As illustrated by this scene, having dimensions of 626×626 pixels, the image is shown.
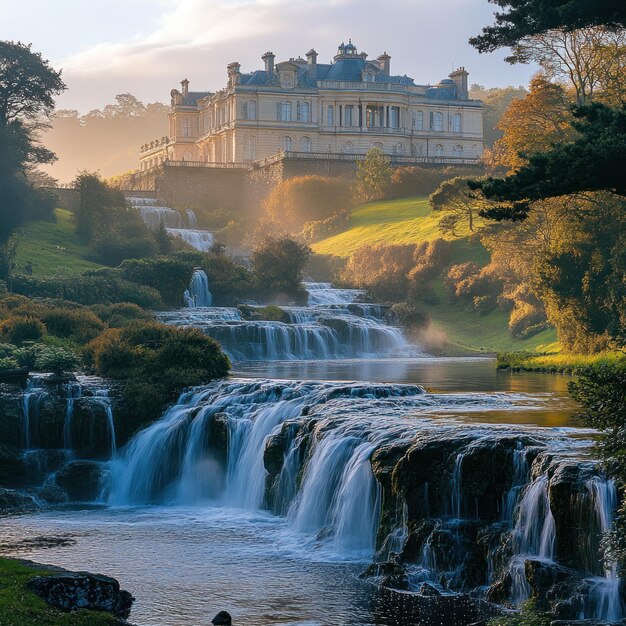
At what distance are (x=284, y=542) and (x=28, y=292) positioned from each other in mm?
36192

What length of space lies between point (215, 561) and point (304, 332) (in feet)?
109

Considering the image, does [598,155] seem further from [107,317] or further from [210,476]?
[107,317]

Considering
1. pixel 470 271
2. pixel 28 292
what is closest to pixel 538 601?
Result: pixel 28 292

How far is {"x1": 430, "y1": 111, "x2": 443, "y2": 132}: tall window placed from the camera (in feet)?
452

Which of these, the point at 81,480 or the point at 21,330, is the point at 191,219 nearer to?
the point at 21,330

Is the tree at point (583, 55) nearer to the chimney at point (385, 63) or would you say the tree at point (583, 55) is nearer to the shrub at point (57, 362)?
the shrub at point (57, 362)

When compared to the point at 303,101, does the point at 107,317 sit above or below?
below

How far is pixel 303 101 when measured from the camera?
131 metres

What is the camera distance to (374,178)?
341 ft

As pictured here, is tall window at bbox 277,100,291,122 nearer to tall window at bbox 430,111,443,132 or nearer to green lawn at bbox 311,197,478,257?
tall window at bbox 430,111,443,132

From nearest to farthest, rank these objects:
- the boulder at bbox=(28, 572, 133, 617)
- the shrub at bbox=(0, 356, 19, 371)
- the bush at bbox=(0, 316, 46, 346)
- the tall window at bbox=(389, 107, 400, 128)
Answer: the boulder at bbox=(28, 572, 133, 617), the shrub at bbox=(0, 356, 19, 371), the bush at bbox=(0, 316, 46, 346), the tall window at bbox=(389, 107, 400, 128)

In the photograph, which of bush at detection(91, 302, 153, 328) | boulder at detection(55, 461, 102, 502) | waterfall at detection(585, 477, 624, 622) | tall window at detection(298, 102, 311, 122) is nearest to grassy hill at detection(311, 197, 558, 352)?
bush at detection(91, 302, 153, 328)

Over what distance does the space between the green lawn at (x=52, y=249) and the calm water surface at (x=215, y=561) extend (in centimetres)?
3943

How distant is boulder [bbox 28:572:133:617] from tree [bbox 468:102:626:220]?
10414 millimetres
